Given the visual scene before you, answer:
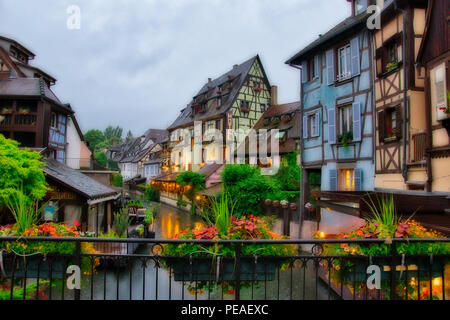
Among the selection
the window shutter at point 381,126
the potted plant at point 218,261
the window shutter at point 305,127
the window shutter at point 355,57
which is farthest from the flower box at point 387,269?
the window shutter at point 305,127

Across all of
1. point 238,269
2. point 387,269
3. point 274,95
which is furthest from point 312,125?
point 274,95

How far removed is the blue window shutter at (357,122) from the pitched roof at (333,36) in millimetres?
3346

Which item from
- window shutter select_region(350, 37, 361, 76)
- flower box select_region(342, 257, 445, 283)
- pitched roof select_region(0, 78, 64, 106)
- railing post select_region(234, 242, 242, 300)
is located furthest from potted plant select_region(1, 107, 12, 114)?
flower box select_region(342, 257, 445, 283)

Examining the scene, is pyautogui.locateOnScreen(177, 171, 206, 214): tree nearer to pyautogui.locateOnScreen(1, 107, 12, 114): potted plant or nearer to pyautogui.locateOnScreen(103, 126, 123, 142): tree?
pyautogui.locateOnScreen(1, 107, 12, 114): potted plant

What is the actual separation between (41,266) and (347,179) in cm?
1302

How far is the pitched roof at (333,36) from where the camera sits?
13.3 metres

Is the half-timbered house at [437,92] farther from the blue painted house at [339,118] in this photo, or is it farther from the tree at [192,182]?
the tree at [192,182]

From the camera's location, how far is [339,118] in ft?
48.0

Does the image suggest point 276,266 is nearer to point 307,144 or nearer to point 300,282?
point 300,282

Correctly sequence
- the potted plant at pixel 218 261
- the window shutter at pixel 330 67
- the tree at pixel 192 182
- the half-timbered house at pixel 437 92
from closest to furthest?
the potted plant at pixel 218 261 < the half-timbered house at pixel 437 92 < the window shutter at pixel 330 67 < the tree at pixel 192 182

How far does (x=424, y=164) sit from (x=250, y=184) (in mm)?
10146

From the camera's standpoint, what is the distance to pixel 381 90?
12258mm

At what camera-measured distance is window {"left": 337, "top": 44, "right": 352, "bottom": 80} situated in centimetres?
1432
